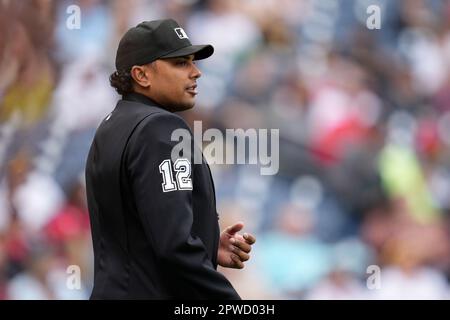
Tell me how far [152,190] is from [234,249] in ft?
1.82

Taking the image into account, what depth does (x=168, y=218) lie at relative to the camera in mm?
2816

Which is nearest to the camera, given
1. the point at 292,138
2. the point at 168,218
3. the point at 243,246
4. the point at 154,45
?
the point at 168,218

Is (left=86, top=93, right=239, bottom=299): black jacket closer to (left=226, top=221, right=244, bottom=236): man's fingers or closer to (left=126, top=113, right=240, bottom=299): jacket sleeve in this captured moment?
(left=126, top=113, right=240, bottom=299): jacket sleeve

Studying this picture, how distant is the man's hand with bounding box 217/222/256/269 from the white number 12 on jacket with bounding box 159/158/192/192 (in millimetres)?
447

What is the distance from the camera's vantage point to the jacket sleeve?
9.23 ft

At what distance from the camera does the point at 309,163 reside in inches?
241

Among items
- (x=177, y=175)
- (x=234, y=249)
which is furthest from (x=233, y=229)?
(x=177, y=175)

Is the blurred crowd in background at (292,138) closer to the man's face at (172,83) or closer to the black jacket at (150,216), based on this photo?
the man's face at (172,83)

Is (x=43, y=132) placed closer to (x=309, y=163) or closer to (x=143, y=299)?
(x=309, y=163)

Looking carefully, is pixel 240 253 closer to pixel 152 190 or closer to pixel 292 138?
pixel 152 190

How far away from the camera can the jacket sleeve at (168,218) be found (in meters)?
2.81

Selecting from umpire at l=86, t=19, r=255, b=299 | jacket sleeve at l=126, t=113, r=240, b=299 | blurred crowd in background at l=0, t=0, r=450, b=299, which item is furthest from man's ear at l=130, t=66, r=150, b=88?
blurred crowd in background at l=0, t=0, r=450, b=299

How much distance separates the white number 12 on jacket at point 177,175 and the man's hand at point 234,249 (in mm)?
447
